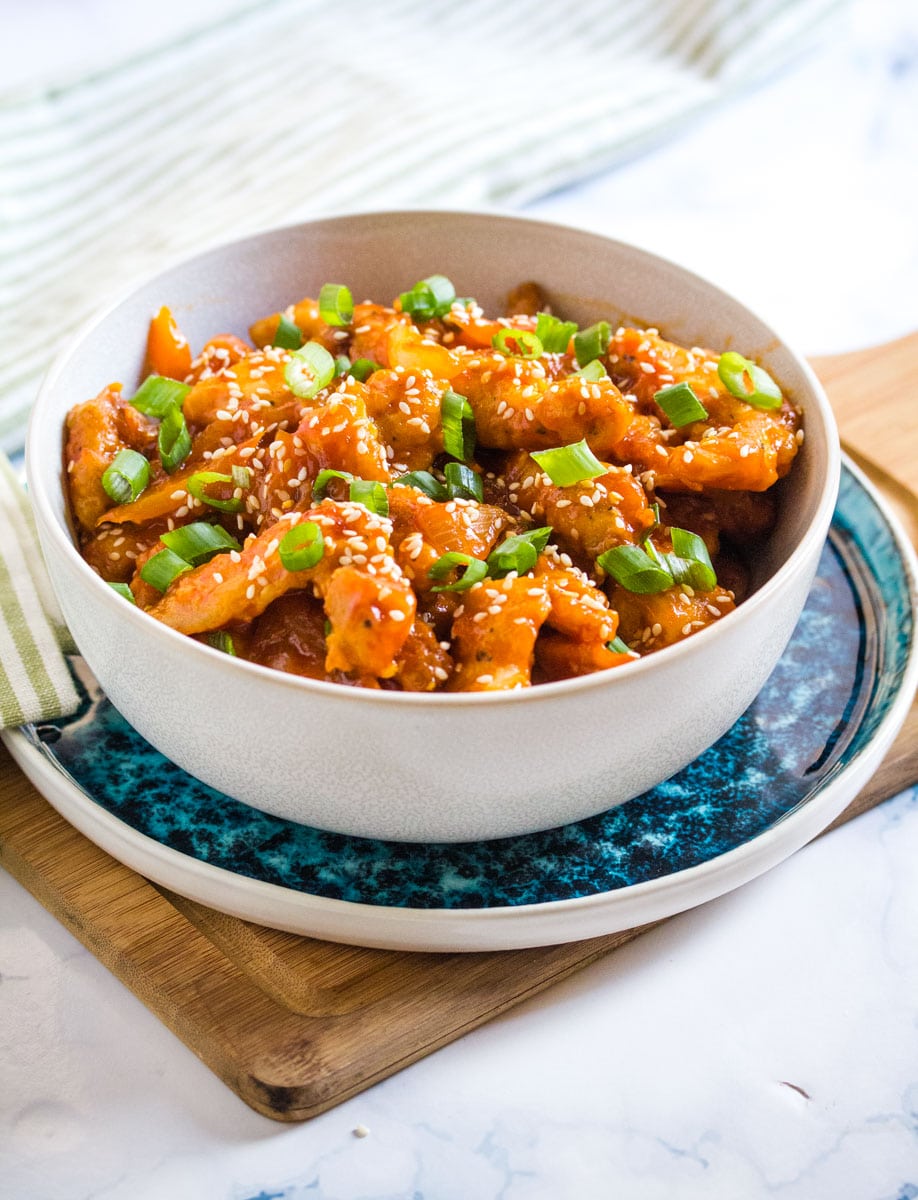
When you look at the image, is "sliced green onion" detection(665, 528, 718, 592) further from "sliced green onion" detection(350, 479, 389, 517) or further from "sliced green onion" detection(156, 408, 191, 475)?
"sliced green onion" detection(156, 408, 191, 475)

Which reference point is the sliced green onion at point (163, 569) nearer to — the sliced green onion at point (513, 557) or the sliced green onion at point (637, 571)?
the sliced green onion at point (513, 557)

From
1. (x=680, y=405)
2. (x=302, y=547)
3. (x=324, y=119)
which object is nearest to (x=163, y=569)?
(x=302, y=547)

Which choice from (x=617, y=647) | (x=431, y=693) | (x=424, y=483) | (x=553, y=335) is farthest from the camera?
(x=553, y=335)

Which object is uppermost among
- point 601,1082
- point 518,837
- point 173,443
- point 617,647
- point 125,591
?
point 173,443

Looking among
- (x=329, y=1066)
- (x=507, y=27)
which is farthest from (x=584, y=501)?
(x=507, y=27)

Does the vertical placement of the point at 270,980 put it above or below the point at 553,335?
below

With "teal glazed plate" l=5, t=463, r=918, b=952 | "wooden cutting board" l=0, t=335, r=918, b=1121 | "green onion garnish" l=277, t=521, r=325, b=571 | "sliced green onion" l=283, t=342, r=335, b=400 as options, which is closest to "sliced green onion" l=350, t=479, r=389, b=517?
"green onion garnish" l=277, t=521, r=325, b=571

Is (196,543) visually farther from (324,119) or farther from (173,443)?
(324,119)
